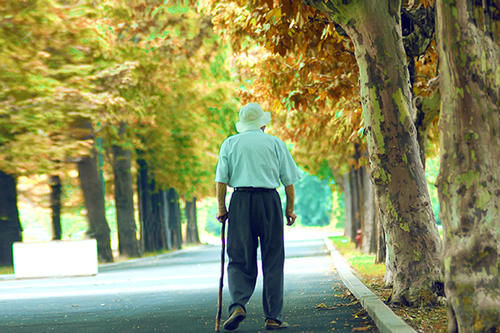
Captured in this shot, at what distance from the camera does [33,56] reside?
21031 mm

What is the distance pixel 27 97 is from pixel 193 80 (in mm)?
10921

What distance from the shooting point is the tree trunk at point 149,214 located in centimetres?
3834

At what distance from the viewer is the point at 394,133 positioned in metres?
9.84

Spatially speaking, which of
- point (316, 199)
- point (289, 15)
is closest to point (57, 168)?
point (289, 15)

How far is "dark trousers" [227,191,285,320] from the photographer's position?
8.23 metres

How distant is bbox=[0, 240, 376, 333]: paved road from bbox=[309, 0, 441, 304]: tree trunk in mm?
975

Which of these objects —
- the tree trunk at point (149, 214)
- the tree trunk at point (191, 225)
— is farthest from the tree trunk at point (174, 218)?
the tree trunk at point (191, 225)

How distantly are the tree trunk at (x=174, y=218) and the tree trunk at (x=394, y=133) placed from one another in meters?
35.4

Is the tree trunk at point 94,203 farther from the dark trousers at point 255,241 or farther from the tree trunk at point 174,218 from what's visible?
the dark trousers at point 255,241

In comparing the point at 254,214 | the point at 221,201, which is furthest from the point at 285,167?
the point at 221,201

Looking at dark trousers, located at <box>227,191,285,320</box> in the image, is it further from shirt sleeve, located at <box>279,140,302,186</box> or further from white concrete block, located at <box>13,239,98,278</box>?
white concrete block, located at <box>13,239,98,278</box>

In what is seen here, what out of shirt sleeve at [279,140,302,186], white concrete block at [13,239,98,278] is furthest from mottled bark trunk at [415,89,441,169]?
white concrete block at [13,239,98,278]

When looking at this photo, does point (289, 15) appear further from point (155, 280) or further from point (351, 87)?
point (155, 280)

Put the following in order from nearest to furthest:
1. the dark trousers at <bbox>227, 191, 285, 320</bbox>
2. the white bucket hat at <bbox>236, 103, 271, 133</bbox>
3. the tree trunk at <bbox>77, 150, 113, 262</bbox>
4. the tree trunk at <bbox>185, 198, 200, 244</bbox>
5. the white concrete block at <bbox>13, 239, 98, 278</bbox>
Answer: the dark trousers at <bbox>227, 191, 285, 320</bbox>, the white bucket hat at <bbox>236, 103, 271, 133</bbox>, the white concrete block at <bbox>13, 239, 98, 278</bbox>, the tree trunk at <bbox>77, 150, 113, 262</bbox>, the tree trunk at <bbox>185, 198, 200, 244</bbox>
